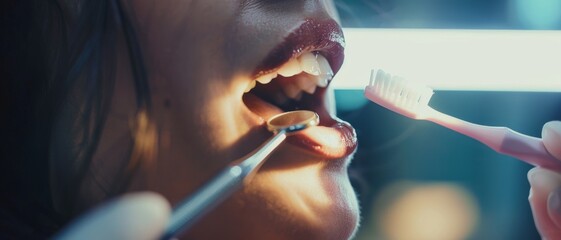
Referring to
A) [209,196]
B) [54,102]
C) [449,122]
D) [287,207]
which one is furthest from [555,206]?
[54,102]

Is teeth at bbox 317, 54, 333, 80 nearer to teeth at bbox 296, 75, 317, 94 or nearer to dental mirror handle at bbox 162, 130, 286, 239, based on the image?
teeth at bbox 296, 75, 317, 94

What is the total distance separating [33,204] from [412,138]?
0.69 meters

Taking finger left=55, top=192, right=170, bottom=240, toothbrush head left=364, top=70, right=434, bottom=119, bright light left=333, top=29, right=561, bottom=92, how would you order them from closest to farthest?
finger left=55, top=192, right=170, bottom=240
toothbrush head left=364, top=70, right=434, bottom=119
bright light left=333, top=29, right=561, bottom=92

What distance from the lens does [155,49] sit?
53cm

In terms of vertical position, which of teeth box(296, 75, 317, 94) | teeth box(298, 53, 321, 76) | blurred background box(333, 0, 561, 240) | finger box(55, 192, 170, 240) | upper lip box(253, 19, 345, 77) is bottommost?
blurred background box(333, 0, 561, 240)

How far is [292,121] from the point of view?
1.87ft

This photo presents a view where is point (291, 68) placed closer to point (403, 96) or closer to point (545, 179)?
point (403, 96)

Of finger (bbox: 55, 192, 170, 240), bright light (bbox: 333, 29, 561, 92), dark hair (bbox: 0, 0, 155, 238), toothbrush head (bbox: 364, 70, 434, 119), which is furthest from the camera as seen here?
bright light (bbox: 333, 29, 561, 92)

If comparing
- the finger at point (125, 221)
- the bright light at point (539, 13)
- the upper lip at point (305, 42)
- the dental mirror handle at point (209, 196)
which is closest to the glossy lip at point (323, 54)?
the upper lip at point (305, 42)

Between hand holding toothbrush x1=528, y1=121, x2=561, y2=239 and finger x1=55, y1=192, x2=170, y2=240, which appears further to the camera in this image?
hand holding toothbrush x1=528, y1=121, x2=561, y2=239

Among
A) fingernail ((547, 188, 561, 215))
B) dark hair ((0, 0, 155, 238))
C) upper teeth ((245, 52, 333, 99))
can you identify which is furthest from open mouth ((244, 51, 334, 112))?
fingernail ((547, 188, 561, 215))

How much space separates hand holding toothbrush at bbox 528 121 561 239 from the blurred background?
1.11 ft

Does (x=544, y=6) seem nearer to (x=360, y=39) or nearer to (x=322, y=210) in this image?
(x=360, y=39)

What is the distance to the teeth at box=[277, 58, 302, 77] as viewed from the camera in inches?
22.8
